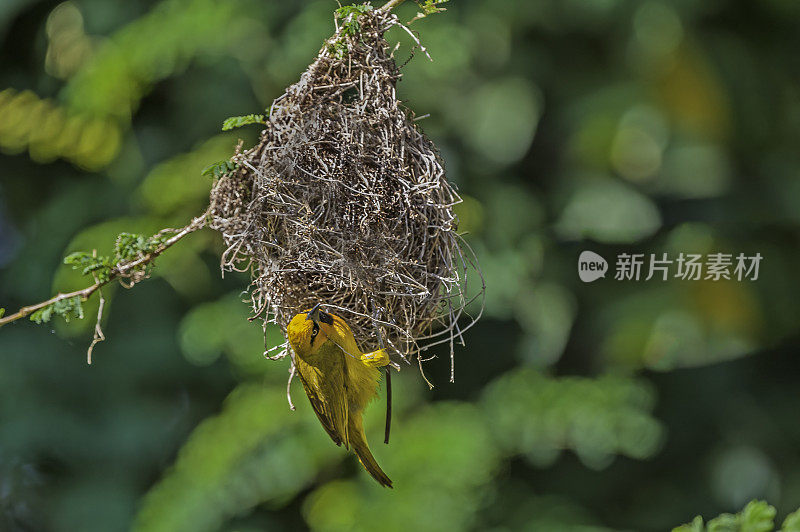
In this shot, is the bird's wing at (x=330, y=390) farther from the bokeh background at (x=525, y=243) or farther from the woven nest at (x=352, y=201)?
the bokeh background at (x=525, y=243)

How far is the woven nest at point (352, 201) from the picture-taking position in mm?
1030

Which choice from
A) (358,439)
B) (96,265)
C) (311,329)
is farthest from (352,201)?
(96,265)

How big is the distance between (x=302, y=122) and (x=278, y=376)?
2.31 feet

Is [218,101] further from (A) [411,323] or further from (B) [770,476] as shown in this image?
(B) [770,476]

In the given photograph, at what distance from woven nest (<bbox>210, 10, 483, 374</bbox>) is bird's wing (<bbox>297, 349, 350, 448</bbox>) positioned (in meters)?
0.08

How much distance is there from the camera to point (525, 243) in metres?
1.54

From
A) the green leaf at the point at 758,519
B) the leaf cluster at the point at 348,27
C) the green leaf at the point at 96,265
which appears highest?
the leaf cluster at the point at 348,27

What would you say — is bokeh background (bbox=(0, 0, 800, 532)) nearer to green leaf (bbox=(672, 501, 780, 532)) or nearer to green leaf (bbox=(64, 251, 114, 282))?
green leaf (bbox=(64, 251, 114, 282))

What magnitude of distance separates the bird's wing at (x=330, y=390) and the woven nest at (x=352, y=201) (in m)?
0.08

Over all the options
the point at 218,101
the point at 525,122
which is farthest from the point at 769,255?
the point at 218,101

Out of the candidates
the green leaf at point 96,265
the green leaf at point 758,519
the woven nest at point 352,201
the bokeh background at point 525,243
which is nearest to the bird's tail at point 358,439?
the woven nest at point 352,201

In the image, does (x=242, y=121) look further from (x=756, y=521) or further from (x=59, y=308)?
(x=756, y=521)

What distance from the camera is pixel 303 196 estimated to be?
1.05 meters

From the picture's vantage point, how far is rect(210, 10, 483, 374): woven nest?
1030 millimetres
